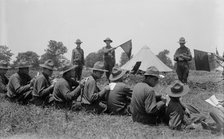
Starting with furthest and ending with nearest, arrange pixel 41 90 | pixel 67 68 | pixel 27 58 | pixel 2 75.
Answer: pixel 27 58 < pixel 2 75 < pixel 41 90 < pixel 67 68

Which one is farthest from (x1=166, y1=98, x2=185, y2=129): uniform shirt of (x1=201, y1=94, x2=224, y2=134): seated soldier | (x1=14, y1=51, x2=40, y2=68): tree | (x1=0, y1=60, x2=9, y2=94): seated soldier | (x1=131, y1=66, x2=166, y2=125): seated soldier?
(x1=0, y1=60, x2=9, y2=94): seated soldier

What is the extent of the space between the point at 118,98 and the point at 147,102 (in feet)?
5.13

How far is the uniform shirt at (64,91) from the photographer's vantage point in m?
7.77

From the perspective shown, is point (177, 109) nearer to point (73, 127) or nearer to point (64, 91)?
point (73, 127)

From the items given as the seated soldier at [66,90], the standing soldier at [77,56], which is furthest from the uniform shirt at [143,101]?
the standing soldier at [77,56]

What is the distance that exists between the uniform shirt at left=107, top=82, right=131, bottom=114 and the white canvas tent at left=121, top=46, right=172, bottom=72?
9.41 metres

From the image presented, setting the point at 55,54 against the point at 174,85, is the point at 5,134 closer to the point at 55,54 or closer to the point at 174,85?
the point at 174,85

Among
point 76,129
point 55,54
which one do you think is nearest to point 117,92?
point 76,129

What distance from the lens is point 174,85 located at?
601 centimetres

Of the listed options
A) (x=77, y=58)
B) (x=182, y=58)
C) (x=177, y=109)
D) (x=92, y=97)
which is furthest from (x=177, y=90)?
(x=77, y=58)

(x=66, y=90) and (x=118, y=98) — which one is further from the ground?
(x=66, y=90)

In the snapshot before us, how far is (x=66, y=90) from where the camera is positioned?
7820mm

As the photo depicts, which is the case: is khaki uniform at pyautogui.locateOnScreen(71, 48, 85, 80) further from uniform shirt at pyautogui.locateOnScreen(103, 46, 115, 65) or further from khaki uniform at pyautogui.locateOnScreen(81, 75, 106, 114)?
khaki uniform at pyautogui.locateOnScreen(81, 75, 106, 114)

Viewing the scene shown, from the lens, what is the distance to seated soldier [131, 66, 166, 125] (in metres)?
5.98
